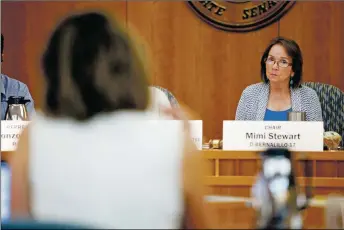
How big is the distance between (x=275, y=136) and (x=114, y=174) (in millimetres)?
908

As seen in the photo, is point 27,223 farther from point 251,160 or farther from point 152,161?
point 251,160

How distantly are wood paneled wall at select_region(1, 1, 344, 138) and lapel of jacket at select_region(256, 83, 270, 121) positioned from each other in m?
1.00

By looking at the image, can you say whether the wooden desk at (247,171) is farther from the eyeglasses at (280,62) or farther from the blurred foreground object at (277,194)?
the eyeglasses at (280,62)

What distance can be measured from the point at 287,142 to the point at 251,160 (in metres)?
0.21

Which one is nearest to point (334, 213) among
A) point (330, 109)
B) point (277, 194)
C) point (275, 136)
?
point (277, 194)

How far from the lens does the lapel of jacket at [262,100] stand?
3326 millimetres

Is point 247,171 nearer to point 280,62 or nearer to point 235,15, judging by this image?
point 280,62

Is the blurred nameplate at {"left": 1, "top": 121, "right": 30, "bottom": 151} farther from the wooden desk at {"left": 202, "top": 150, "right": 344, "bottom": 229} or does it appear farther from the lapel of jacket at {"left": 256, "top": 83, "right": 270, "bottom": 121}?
the lapel of jacket at {"left": 256, "top": 83, "right": 270, "bottom": 121}

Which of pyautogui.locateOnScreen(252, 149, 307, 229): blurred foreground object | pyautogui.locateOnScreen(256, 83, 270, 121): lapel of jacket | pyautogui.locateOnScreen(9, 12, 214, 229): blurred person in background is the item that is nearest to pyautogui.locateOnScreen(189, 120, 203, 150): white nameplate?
pyautogui.locateOnScreen(252, 149, 307, 229): blurred foreground object

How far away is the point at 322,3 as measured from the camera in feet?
14.4

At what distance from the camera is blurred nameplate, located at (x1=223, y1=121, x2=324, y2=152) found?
2139 mm

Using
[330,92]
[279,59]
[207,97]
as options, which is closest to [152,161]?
[279,59]

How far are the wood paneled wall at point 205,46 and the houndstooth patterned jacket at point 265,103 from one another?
38.9 inches

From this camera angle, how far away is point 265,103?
3.34m
